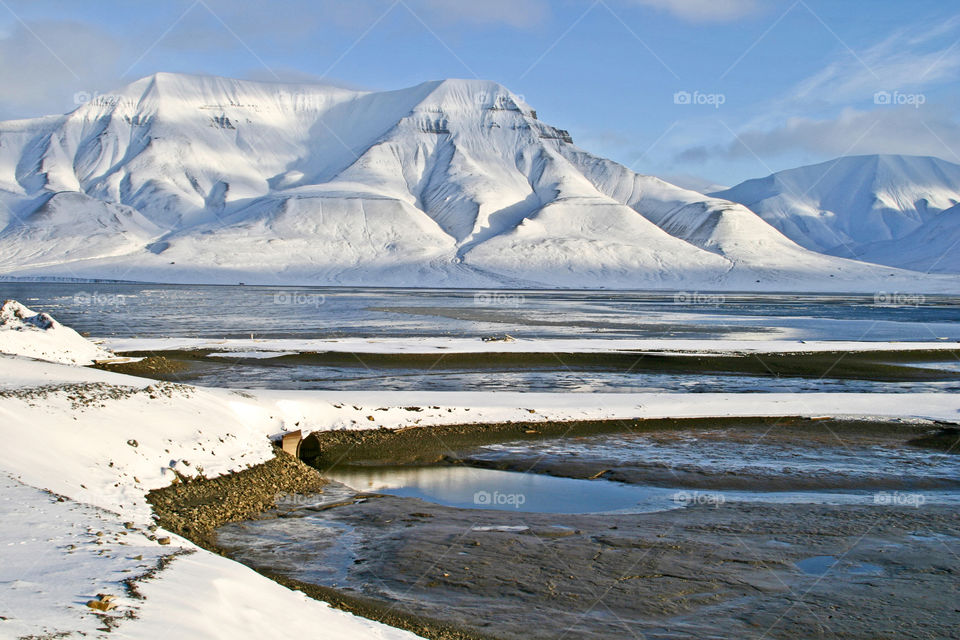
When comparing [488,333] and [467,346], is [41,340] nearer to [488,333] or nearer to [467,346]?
[467,346]

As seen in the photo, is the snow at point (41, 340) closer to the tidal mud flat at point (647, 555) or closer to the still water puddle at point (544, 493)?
the tidal mud flat at point (647, 555)

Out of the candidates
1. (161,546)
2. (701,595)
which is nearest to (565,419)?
(701,595)

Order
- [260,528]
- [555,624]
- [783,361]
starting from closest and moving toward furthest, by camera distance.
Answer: [555,624] → [260,528] → [783,361]

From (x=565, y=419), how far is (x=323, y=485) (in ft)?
22.7

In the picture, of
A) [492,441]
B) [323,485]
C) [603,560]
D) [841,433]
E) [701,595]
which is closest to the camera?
[701,595]

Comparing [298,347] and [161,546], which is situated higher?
[298,347]

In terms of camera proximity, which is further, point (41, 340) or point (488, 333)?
point (488, 333)

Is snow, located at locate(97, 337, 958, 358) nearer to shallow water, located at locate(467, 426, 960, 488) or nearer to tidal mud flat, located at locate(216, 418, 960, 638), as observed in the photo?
shallow water, located at locate(467, 426, 960, 488)

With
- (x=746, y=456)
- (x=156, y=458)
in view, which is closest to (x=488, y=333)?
(x=746, y=456)

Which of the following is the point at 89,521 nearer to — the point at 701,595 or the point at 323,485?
the point at 323,485

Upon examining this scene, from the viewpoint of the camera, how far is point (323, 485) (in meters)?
13.5

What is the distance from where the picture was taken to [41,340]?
80.3ft

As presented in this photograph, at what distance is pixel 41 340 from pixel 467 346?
15523mm

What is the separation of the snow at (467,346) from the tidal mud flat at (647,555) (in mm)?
17497
